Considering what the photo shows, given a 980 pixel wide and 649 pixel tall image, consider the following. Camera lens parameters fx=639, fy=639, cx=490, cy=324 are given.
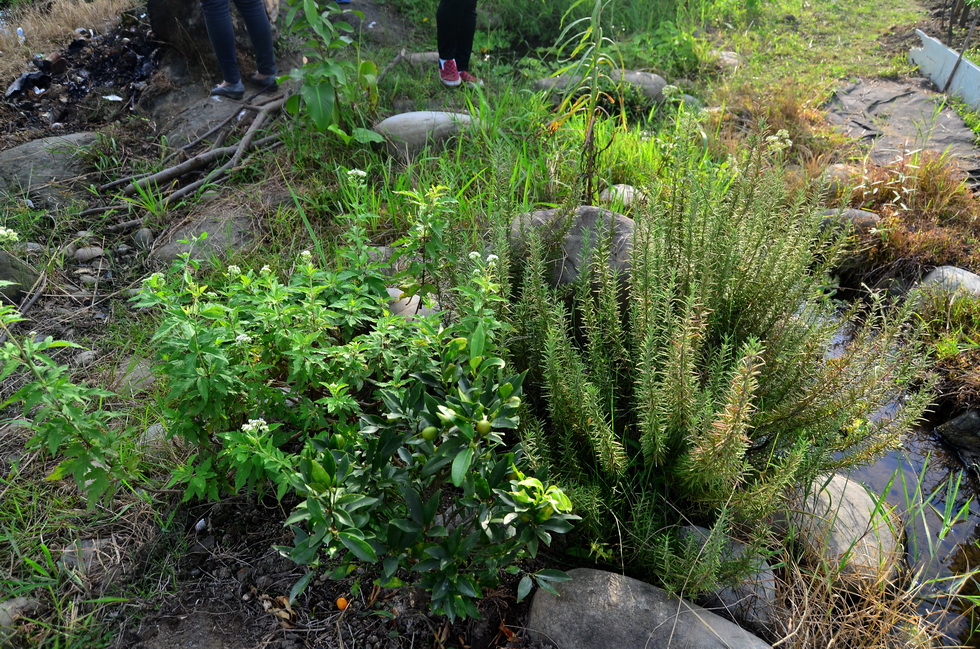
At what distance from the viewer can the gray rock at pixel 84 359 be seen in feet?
10.6

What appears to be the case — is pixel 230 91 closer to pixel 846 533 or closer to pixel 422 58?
pixel 422 58

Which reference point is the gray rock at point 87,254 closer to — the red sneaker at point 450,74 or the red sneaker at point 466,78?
the red sneaker at point 450,74

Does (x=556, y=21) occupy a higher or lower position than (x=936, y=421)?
higher

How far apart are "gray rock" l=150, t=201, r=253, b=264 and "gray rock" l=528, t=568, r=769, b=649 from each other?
272 centimetres

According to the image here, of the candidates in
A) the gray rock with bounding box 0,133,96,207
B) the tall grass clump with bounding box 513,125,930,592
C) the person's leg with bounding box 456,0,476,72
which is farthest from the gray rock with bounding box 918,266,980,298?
the gray rock with bounding box 0,133,96,207

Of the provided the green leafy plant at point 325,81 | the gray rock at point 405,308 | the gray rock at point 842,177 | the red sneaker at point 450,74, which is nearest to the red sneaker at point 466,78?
the red sneaker at point 450,74

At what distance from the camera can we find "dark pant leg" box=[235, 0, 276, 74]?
15.6 ft

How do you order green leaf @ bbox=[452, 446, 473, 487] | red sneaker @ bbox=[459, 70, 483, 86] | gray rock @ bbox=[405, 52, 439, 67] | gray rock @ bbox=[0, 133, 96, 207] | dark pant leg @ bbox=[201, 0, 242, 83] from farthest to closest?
gray rock @ bbox=[405, 52, 439, 67]
red sneaker @ bbox=[459, 70, 483, 86]
dark pant leg @ bbox=[201, 0, 242, 83]
gray rock @ bbox=[0, 133, 96, 207]
green leaf @ bbox=[452, 446, 473, 487]

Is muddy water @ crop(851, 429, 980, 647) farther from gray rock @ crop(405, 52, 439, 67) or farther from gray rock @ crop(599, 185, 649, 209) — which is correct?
gray rock @ crop(405, 52, 439, 67)

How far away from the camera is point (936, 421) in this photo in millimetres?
3375

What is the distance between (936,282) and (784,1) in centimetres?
580

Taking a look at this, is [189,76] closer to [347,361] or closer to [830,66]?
[347,361]

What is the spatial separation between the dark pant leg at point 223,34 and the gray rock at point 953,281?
16.4ft

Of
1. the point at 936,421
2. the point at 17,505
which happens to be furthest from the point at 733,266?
the point at 17,505
